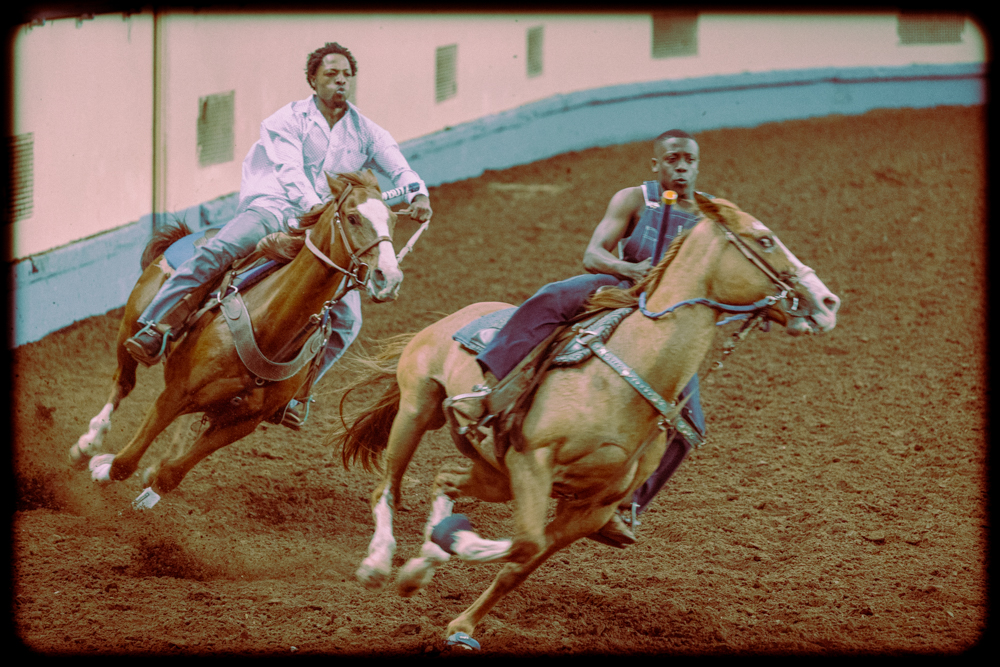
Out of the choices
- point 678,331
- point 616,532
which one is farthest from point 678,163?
point 616,532

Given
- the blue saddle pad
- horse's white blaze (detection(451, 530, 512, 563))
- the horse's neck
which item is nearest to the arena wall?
the blue saddle pad

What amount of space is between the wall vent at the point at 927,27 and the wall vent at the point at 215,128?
1146cm

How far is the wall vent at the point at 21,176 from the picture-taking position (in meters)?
9.05

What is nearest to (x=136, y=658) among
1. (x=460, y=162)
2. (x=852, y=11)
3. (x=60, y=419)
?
(x=60, y=419)

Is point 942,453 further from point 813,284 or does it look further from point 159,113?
point 159,113

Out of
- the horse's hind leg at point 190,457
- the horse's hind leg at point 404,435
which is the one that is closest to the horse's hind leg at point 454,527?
the horse's hind leg at point 404,435

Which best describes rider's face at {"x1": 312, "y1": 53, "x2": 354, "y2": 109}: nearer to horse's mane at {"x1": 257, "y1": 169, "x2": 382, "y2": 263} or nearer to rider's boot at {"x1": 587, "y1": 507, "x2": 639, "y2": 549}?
horse's mane at {"x1": 257, "y1": 169, "x2": 382, "y2": 263}

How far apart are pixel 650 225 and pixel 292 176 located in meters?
2.21

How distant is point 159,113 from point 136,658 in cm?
668

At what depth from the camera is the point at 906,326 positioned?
1078 cm

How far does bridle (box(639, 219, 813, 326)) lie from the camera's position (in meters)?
4.73

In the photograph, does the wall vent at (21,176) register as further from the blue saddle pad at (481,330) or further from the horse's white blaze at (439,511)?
the horse's white blaze at (439,511)

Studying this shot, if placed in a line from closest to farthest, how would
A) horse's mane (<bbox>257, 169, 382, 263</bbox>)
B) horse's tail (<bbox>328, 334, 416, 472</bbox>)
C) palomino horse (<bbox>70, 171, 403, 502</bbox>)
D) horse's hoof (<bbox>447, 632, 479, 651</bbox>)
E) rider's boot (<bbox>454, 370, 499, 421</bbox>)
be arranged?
1. rider's boot (<bbox>454, 370, 499, 421</bbox>)
2. horse's hoof (<bbox>447, 632, 479, 651</bbox>)
3. palomino horse (<bbox>70, 171, 403, 502</bbox>)
4. horse's mane (<bbox>257, 169, 382, 263</bbox>)
5. horse's tail (<bbox>328, 334, 416, 472</bbox>)

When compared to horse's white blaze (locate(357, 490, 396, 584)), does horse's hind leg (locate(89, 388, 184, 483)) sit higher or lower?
higher
